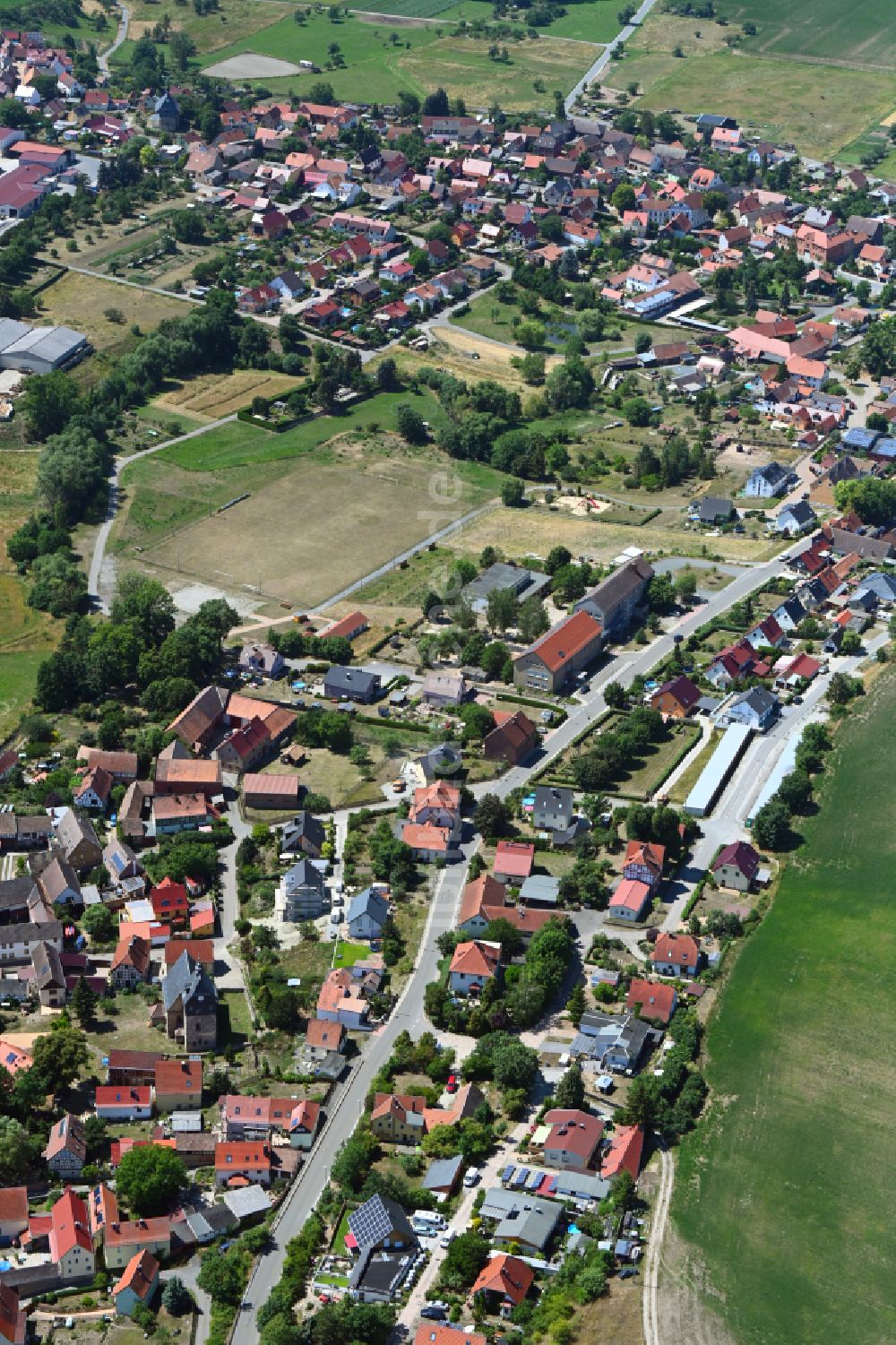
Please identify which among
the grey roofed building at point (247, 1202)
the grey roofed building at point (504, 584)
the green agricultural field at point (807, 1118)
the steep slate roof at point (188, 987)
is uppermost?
the steep slate roof at point (188, 987)

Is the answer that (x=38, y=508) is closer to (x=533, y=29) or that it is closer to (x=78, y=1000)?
(x=78, y=1000)

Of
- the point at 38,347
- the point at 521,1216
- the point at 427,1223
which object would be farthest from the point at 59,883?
the point at 38,347

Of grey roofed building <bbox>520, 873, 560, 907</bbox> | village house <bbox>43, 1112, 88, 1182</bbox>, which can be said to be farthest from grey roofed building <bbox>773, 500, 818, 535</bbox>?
village house <bbox>43, 1112, 88, 1182</bbox>

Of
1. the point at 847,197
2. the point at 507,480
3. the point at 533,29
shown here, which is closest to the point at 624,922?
the point at 507,480

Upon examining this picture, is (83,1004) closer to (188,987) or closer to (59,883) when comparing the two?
(188,987)

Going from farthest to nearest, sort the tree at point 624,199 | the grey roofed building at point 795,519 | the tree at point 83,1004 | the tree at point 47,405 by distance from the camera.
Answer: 1. the tree at point 624,199
2. the tree at point 47,405
3. the grey roofed building at point 795,519
4. the tree at point 83,1004

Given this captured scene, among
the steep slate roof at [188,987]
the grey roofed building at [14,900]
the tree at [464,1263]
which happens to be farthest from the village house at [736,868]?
the grey roofed building at [14,900]

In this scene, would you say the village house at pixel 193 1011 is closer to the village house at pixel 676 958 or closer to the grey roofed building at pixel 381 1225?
the grey roofed building at pixel 381 1225
